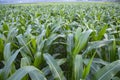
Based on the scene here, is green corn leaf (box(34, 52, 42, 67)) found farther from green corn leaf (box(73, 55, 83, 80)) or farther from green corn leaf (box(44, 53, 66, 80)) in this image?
green corn leaf (box(73, 55, 83, 80))

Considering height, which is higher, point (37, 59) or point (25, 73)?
point (25, 73)

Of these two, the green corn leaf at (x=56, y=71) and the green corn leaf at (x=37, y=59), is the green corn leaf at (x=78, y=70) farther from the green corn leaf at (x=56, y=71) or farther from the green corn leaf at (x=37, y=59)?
the green corn leaf at (x=37, y=59)

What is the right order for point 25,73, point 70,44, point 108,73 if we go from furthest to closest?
point 70,44, point 108,73, point 25,73

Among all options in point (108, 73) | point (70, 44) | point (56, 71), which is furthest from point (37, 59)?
point (108, 73)

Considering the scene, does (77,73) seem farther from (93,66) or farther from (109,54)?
(109,54)

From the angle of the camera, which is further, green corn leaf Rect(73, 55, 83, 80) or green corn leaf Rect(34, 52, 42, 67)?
green corn leaf Rect(34, 52, 42, 67)

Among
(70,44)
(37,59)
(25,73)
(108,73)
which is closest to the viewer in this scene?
(25,73)

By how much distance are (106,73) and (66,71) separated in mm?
507

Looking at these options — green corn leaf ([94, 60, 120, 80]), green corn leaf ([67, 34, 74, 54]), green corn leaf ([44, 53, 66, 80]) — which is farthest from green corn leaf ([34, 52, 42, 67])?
green corn leaf ([94, 60, 120, 80])

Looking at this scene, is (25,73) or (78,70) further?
(78,70)

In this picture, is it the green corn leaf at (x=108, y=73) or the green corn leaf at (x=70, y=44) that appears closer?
the green corn leaf at (x=108, y=73)

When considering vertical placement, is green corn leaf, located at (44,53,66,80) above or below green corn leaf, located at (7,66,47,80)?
below

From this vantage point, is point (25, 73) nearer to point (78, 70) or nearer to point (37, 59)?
point (78, 70)

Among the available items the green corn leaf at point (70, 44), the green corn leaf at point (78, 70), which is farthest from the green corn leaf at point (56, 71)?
the green corn leaf at point (70, 44)
